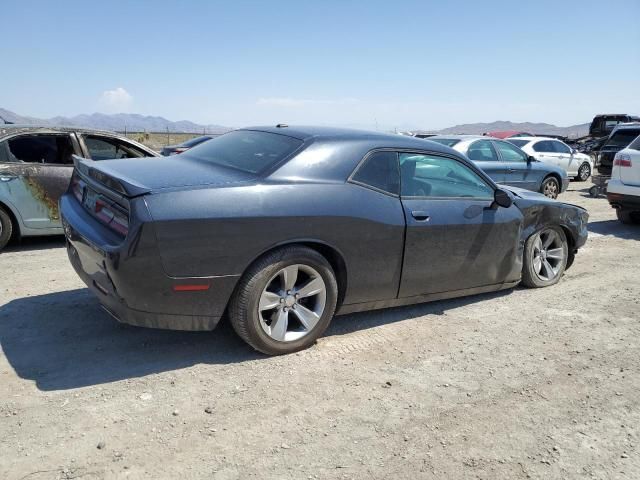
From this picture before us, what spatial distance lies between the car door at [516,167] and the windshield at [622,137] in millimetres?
4881

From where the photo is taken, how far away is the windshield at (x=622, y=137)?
49.9ft

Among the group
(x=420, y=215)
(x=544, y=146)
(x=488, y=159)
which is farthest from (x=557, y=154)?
(x=420, y=215)

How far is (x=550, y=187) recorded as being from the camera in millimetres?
12266

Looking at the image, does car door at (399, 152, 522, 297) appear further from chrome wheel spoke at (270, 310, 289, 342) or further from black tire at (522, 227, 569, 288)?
chrome wheel spoke at (270, 310, 289, 342)

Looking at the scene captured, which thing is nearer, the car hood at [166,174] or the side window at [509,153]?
the car hood at [166,174]

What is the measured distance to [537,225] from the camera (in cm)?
545

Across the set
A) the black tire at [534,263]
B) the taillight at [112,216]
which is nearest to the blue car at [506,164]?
the black tire at [534,263]

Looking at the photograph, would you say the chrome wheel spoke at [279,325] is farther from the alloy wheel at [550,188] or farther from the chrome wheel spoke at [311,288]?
the alloy wheel at [550,188]

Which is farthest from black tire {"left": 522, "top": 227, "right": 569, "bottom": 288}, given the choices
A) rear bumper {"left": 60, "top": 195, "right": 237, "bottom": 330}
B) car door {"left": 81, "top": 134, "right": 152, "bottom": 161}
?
car door {"left": 81, "top": 134, "right": 152, "bottom": 161}

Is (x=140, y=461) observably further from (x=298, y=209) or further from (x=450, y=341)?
(x=450, y=341)

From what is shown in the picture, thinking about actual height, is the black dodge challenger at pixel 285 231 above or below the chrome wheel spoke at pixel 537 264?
above

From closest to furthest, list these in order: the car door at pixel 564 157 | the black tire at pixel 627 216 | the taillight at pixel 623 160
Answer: the taillight at pixel 623 160
the black tire at pixel 627 216
the car door at pixel 564 157

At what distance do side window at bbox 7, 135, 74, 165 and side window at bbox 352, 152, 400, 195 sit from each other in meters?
4.33

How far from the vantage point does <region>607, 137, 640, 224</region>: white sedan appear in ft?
29.4
